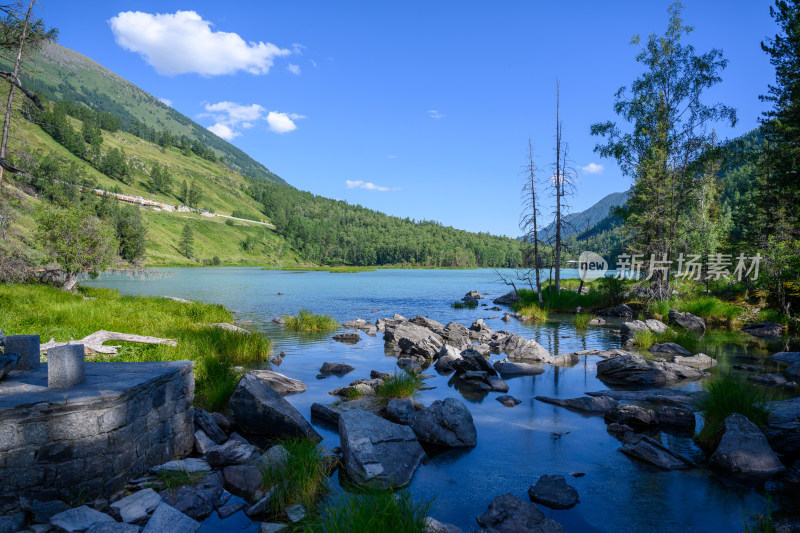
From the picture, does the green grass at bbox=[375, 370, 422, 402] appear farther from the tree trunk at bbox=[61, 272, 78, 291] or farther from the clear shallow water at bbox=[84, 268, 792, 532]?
the tree trunk at bbox=[61, 272, 78, 291]

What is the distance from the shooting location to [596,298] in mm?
34312

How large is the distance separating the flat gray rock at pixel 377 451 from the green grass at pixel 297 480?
1.98 feet

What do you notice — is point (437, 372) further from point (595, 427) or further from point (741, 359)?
point (741, 359)

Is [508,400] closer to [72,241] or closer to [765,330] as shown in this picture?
[765,330]

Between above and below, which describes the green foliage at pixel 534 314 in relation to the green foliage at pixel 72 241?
below

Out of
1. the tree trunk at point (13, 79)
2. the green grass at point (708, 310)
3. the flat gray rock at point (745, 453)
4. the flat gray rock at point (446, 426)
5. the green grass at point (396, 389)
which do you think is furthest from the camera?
the green grass at point (708, 310)

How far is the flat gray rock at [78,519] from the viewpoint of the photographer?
4.99 metres

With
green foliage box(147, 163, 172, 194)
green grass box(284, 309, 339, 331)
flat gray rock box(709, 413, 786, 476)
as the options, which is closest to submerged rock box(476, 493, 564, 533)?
flat gray rock box(709, 413, 786, 476)

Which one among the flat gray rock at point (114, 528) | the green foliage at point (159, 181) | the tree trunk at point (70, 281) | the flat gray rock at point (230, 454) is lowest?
the flat gray rock at point (230, 454)

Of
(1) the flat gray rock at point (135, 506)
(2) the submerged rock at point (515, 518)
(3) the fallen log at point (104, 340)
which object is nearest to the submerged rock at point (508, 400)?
(2) the submerged rock at point (515, 518)

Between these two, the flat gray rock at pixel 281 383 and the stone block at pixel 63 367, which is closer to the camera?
the stone block at pixel 63 367

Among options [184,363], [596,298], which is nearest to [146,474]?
[184,363]

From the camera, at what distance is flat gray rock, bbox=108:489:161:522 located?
547 centimetres

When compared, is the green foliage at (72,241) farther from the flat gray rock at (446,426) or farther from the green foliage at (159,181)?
the green foliage at (159,181)
